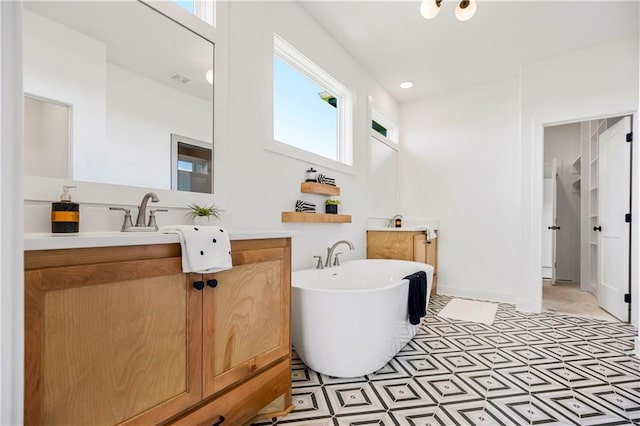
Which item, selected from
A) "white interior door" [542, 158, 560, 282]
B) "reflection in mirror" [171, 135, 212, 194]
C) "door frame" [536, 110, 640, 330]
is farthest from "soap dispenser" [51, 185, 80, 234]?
"white interior door" [542, 158, 560, 282]

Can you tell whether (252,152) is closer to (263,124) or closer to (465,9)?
(263,124)

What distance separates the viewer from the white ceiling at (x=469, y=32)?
275 cm

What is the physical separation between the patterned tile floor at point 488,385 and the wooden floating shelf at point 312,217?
1.07 meters

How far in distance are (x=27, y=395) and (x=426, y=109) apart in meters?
4.89

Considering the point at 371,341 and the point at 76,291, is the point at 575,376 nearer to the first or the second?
the point at 371,341

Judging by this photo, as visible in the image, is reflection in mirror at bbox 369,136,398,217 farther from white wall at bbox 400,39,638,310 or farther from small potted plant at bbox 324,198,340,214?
small potted plant at bbox 324,198,340,214

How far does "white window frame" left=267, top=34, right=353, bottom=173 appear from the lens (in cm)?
262

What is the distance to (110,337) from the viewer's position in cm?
97

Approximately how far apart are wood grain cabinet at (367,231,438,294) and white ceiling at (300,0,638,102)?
2.00m

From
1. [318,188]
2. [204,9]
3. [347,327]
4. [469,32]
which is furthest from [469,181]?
[204,9]

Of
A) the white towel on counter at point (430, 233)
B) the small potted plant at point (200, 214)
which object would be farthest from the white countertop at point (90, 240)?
the white towel on counter at point (430, 233)

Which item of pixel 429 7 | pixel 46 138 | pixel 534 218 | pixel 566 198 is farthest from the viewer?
pixel 566 198

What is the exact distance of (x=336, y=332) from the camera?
1.92 meters

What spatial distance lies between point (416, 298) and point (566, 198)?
4.81 m
